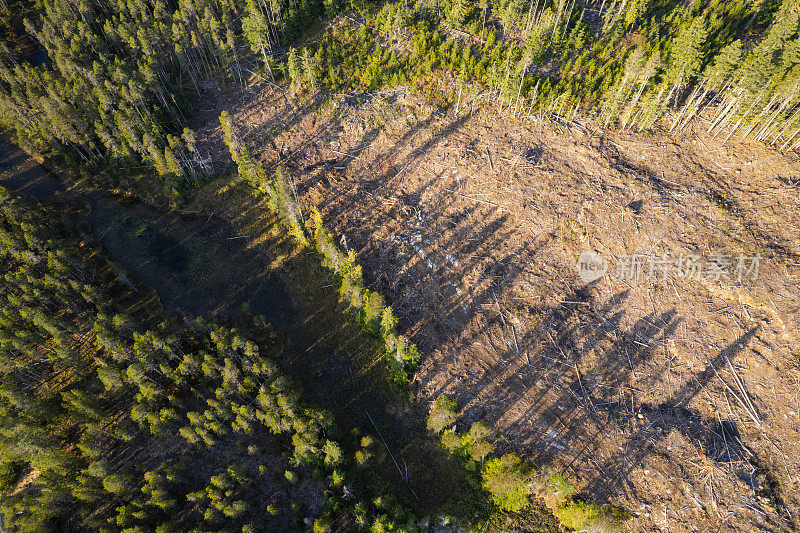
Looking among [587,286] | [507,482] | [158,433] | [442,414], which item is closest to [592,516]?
[507,482]

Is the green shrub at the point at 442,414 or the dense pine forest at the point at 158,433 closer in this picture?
the dense pine forest at the point at 158,433

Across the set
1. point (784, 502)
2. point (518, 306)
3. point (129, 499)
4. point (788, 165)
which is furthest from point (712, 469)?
point (129, 499)

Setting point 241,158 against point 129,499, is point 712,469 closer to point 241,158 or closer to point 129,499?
point 129,499

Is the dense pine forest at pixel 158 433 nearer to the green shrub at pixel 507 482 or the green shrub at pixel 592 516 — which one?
the green shrub at pixel 507 482

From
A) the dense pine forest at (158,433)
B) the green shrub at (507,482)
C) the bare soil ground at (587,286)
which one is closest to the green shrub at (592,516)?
the bare soil ground at (587,286)

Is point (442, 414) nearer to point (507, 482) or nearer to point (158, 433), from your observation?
point (507, 482)

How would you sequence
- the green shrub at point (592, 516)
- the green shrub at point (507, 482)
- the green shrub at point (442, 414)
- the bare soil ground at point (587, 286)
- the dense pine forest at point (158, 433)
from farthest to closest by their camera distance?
1. the green shrub at point (442, 414)
2. the bare soil ground at point (587, 286)
3. the dense pine forest at point (158, 433)
4. the green shrub at point (507, 482)
5. the green shrub at point (592, 516)

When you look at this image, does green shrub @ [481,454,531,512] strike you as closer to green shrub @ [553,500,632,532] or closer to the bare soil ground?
the bare soil ground

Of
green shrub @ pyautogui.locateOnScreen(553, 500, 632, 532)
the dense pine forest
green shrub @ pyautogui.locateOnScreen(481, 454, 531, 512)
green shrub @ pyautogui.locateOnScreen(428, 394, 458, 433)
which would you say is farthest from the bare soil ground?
the dense pine forest
